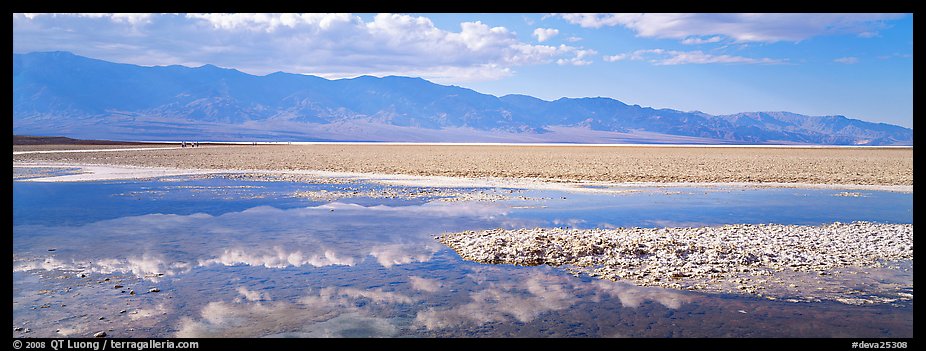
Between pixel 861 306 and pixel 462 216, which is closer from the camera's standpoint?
pixel 861 306

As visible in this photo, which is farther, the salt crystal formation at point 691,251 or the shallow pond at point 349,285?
the salt crystal formation at point 691,251

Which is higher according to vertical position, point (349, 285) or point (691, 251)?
point (691, 251)

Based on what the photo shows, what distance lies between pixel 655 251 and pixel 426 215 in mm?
6395

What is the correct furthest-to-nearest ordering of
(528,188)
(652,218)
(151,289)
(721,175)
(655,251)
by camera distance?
(721,175), (528,188), (652,218), (655,251), (151,289)

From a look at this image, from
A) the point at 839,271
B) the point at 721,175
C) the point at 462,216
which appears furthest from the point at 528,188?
the point at 839,271

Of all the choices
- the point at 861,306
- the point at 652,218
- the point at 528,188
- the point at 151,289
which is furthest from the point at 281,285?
the point at 528,188

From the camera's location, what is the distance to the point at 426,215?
49.7ft

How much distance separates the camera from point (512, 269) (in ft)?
30.3

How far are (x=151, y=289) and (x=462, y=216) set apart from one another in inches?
317

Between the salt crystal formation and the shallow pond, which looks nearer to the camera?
the shallow pond

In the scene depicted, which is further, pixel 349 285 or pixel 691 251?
pixel 691 251
